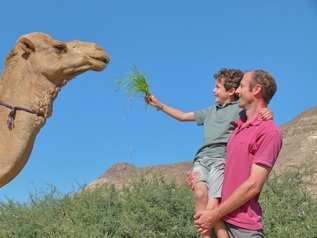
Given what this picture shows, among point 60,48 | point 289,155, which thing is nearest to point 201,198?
point 60,48

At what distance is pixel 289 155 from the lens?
25828mm

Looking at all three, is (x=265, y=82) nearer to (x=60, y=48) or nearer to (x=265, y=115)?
(x=265, y=115)

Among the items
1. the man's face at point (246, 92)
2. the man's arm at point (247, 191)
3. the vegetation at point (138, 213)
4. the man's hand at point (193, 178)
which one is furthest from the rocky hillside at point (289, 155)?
the man's arm at point (247, 191)

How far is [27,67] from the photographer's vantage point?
593cm

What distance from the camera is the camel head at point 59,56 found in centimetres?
595

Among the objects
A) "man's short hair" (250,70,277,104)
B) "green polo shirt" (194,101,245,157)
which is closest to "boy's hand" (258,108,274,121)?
"man's short hair" (250,70,277,104)

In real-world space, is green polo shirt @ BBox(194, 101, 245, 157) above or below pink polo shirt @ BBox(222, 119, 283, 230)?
above

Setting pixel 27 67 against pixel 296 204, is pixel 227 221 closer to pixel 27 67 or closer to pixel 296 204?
pixel 27 67

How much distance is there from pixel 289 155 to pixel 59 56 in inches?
825

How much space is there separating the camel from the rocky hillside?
17.4 m

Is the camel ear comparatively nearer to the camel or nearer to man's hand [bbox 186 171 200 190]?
the camel

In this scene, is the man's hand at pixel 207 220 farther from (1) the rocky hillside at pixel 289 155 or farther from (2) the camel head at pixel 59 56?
(1) the rocky hillside at pixel 289 155

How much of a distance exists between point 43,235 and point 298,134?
71.6 feet

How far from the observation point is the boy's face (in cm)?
545
